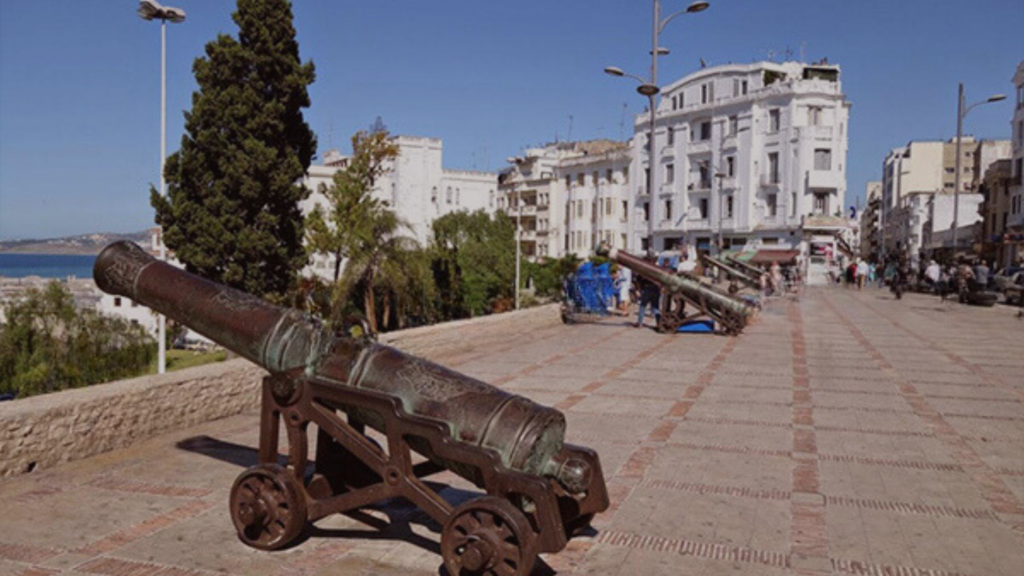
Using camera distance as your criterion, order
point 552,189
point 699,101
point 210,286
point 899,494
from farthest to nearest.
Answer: point 552,189, point 699,101, point 899,494, point 210,286

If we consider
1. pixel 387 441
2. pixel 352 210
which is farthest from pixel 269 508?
pixel 352 210

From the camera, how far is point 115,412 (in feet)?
22.8

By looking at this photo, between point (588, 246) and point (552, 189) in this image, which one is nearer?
point (588, 246)

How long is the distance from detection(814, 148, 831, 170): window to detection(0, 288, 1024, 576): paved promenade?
136ft

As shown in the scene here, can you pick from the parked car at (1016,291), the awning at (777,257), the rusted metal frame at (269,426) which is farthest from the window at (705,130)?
→ the rusted metal frame at (269,426)

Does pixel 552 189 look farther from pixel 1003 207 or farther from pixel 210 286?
pixel 210 286

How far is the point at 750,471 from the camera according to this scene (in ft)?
22.0

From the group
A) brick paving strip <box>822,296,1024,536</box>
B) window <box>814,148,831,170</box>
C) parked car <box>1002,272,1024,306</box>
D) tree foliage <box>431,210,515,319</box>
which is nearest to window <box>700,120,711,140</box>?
window <box>814,148,831,170</box>

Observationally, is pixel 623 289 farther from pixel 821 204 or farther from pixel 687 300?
pixel 821 204

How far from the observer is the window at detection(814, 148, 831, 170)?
168 feet

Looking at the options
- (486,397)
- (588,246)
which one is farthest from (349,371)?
(588,246)

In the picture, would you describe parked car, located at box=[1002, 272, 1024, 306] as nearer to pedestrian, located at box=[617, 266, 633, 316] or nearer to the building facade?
pedestrian, located at box=[617, 266, 633, 316]

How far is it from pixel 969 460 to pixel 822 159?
155ft

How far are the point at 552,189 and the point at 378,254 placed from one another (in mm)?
48055
